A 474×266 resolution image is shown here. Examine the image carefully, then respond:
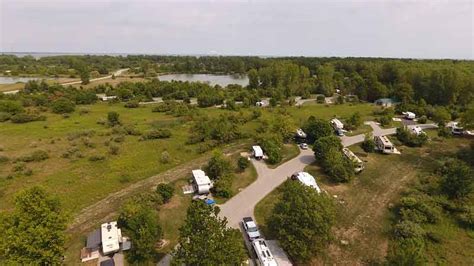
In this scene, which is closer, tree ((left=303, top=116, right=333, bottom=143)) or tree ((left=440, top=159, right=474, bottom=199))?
tree ((left=440, top=159, right=474, bottom=199))

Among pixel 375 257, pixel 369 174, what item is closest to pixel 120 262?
pixel 375 257

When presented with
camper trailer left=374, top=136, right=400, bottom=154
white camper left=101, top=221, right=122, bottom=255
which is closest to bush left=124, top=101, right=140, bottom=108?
white camper left=101, top=221, right=122, bottom=255

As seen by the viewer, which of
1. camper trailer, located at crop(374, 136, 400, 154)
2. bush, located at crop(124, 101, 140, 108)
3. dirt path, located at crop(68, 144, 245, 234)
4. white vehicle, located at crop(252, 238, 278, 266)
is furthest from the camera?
bush, located at crop(124, 101, 140, 108)

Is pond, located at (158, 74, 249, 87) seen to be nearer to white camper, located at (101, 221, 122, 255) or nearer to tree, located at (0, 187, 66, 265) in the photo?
white camper, located at (101, 221, 122, 255)

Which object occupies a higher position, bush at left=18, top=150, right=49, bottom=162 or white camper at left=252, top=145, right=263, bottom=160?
white camper at left=252, top=145, right=263, bottom=160

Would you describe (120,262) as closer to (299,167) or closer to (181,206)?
(181,206)

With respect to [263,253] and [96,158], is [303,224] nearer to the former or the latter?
[263,253]

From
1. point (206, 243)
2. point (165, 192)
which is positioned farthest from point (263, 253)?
point (165, 192)
